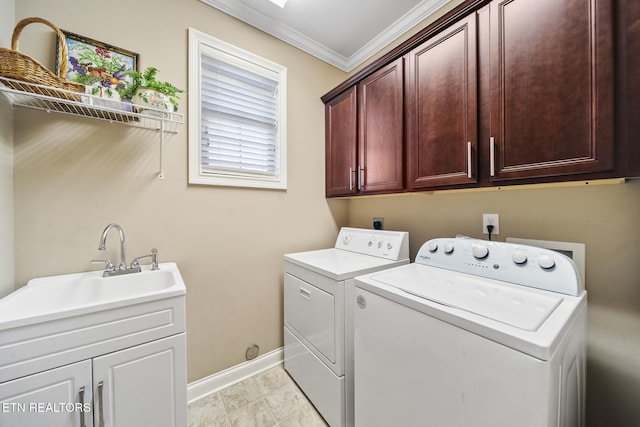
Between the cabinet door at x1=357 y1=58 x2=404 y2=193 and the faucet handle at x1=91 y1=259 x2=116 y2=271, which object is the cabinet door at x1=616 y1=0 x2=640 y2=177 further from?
the faucet handle at x1=91 y1=259 x2=116 y2=271

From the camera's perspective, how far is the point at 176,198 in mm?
1515

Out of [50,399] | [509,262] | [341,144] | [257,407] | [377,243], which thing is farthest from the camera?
[341,144]

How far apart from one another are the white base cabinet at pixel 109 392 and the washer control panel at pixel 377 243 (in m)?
1.29

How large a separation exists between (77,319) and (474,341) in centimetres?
139

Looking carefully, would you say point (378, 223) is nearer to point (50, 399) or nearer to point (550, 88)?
point (550, 88)

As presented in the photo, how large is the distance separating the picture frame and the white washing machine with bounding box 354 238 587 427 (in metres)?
1.73

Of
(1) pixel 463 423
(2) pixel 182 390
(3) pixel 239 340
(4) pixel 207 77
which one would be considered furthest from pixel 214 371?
(4) pixel 207 77

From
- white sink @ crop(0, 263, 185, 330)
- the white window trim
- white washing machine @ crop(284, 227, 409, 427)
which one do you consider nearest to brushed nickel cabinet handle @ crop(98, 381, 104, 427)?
white sink @ crop(0, 263, 185, 330)

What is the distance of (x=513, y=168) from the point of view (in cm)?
102

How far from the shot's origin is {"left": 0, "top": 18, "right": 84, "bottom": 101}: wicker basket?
93 cm

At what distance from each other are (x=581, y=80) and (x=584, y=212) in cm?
61

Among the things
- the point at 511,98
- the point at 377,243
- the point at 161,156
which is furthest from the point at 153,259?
the point at 511,98

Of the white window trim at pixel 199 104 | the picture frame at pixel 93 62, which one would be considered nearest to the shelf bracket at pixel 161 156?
the white window trim at pixel 199 104

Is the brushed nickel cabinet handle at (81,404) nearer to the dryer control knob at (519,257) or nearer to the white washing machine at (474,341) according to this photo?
the white washing machine at (474,341)
